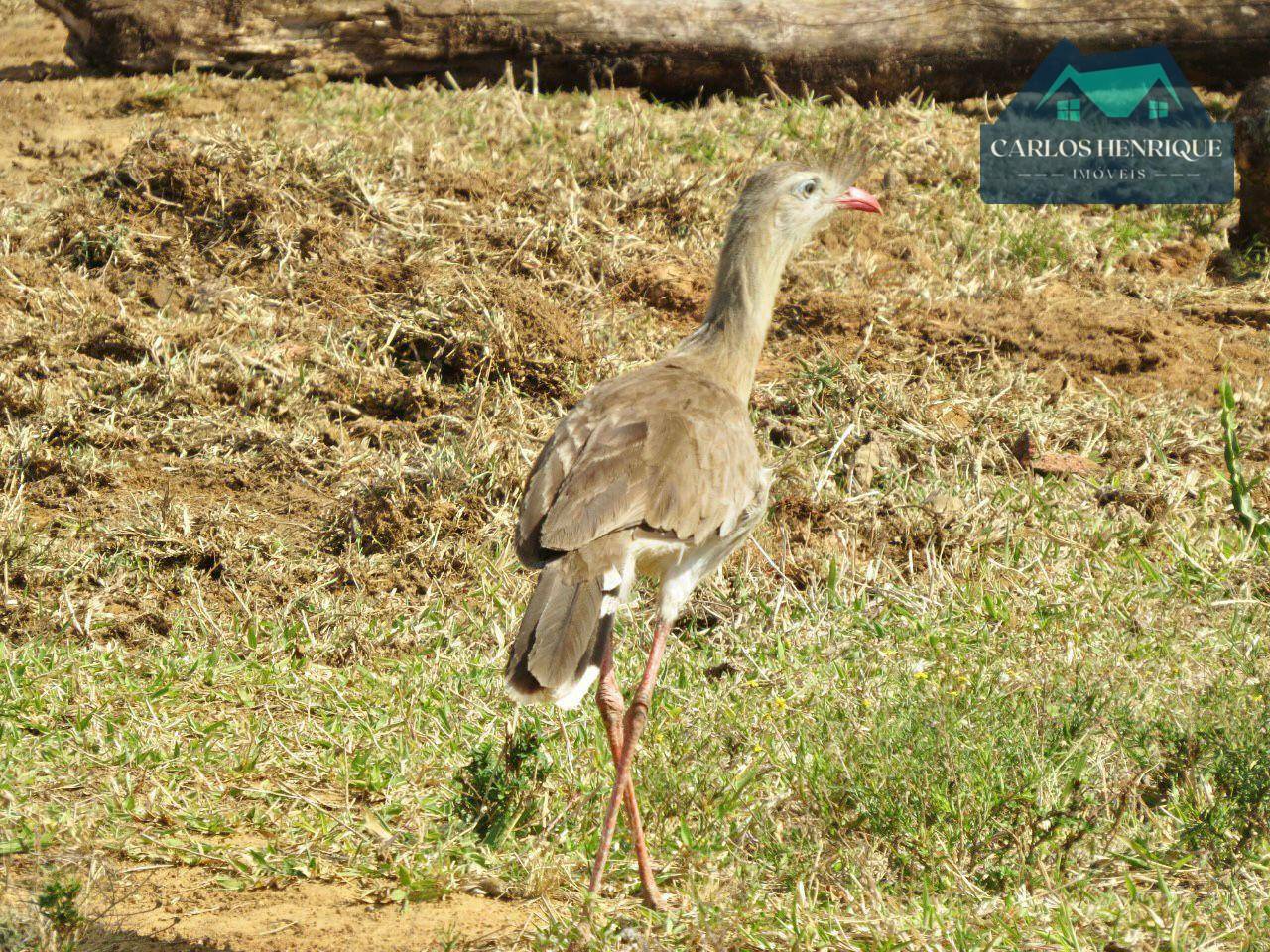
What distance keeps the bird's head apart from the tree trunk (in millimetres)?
3833

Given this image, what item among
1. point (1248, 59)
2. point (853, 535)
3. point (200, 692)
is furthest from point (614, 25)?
point (200, 692)

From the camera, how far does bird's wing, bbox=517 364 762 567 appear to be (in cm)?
344

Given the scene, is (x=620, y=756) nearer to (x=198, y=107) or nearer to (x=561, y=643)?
(x=561, y=643)

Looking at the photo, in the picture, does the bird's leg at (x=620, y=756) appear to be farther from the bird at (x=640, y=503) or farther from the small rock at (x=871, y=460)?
the small rock at (x=871, y=460)

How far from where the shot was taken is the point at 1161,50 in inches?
333

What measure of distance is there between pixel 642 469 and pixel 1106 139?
5493mm

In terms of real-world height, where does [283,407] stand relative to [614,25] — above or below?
below

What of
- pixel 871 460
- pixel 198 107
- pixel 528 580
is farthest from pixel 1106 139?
pixel 198 107

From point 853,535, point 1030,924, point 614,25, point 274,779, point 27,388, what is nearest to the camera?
point 1030,924

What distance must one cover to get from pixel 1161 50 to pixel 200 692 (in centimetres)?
694

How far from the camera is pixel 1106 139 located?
26.2 feet

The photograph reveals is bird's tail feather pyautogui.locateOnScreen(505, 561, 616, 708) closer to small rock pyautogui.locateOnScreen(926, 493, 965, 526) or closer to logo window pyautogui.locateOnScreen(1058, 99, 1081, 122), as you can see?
small rock pyautogui.locateOnScreen(926, 493, 965, 526)

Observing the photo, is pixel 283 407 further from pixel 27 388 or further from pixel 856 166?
pixel 856 166

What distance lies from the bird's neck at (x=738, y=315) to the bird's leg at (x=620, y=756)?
1.13m
